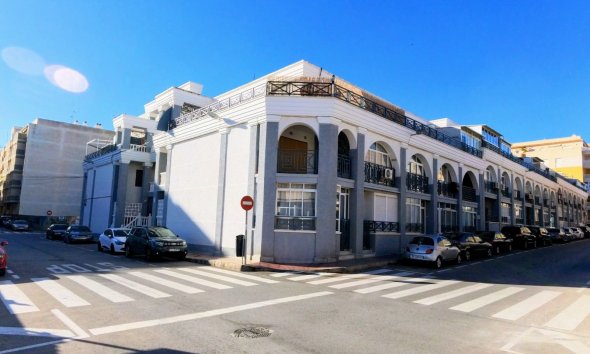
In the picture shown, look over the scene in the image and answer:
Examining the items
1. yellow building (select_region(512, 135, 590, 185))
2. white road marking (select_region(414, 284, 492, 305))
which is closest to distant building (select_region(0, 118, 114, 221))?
white road marking (select_region(414, 284, 492, 305))

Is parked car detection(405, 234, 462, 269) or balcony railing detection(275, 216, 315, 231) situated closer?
parked car detection(405, 234, 462, 269)

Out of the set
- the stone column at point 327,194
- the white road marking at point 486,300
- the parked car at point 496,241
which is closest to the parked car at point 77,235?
the stone column at point 327,194

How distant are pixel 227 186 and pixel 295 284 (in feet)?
32.3

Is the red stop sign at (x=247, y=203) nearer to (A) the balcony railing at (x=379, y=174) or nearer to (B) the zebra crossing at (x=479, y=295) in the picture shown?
(B) the zebra crossing at (x=479, y=295)

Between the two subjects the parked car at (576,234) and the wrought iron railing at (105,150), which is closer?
the wrought iron railing at (105,150)

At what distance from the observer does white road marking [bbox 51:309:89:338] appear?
21.6 ft

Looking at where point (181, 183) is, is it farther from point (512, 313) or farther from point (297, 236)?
point (512, 313)

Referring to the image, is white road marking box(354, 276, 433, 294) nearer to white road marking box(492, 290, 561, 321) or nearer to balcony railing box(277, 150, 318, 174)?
white road marking box(492, 290, 561, 321)

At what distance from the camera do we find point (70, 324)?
23.5 feet

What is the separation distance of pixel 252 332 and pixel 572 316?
750cm

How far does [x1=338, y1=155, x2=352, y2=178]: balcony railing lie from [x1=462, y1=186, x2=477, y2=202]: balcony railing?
50.8ft

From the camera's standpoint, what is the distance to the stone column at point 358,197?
65.5ft

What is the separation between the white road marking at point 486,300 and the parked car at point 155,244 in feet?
44.2

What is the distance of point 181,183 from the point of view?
25312 mm
